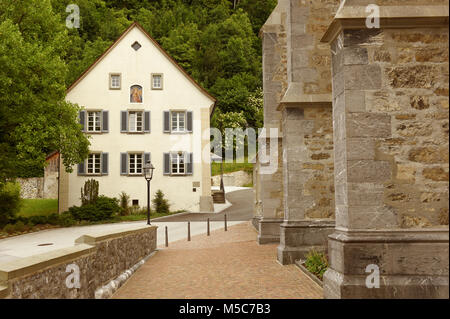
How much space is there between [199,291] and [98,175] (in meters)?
23.3

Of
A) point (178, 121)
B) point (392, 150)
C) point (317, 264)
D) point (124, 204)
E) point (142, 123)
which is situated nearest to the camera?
point (392, 150)

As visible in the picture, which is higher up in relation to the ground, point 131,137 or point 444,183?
point 131,137

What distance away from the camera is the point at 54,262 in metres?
4.76

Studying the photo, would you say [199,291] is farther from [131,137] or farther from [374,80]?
[131,137]

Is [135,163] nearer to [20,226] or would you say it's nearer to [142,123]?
[142,123]

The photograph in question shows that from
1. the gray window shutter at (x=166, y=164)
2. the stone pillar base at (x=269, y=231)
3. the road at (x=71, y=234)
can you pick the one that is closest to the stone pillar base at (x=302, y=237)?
the road at (x=71, y=234)

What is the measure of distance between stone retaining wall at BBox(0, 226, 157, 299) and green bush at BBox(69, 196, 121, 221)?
1743 cm

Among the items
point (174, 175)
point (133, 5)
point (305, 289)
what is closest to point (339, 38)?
point (305, 289)

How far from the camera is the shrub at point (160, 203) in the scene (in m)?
28.5

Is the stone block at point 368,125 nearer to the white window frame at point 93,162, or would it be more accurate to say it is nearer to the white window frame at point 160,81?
the white window frame at point 160,81

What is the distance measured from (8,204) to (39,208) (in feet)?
33.5

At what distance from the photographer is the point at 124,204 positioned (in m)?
28.0

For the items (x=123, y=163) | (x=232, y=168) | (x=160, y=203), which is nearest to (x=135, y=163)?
(x=123, y=163)

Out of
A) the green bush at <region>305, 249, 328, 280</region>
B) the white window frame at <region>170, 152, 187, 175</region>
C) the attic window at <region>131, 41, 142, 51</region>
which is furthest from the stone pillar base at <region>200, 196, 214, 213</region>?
the green bush at <region>305, 249, 328, 280</region>
